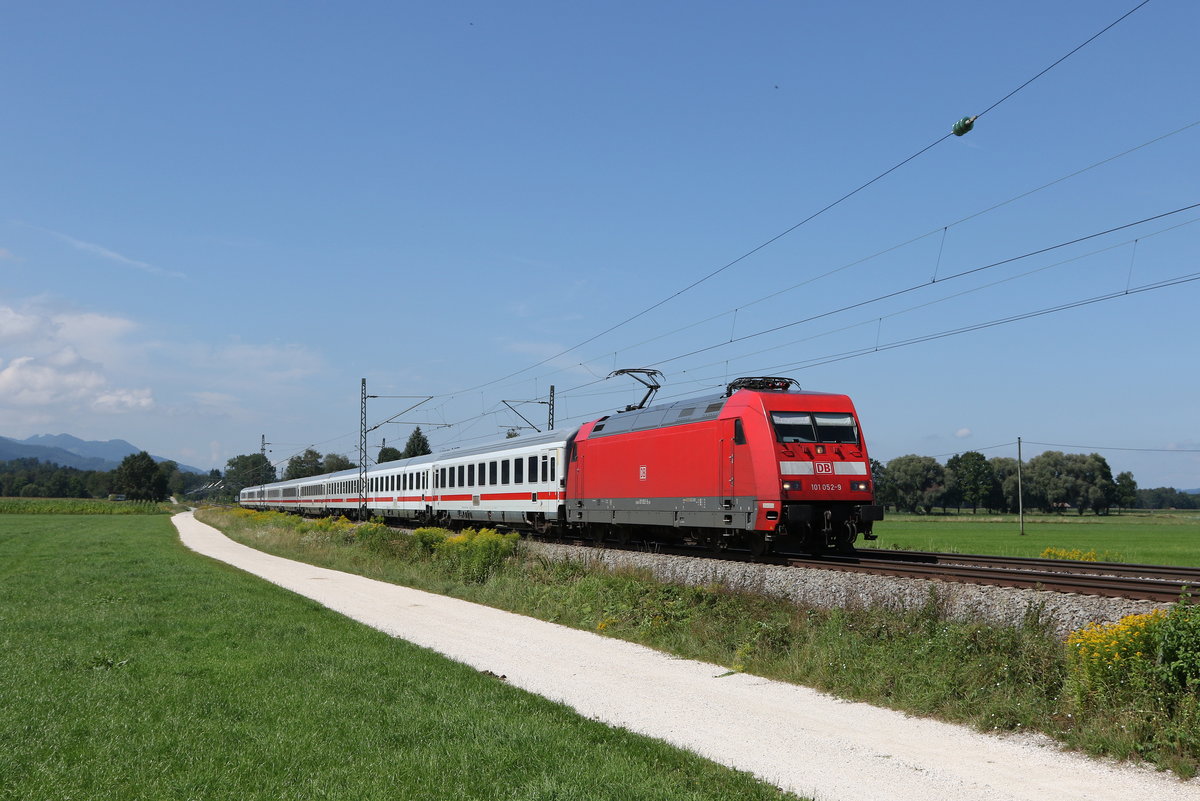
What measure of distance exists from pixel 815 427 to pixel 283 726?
1240 cm

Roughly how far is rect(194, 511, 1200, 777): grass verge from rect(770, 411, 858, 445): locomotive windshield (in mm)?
3950

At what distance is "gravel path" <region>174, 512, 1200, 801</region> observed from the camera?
740 centimetres

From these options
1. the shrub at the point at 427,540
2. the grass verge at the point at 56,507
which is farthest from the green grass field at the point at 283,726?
the grass verge at the point at 56,507

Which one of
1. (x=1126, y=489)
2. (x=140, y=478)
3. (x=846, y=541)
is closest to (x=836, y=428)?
(x=846, y=541)

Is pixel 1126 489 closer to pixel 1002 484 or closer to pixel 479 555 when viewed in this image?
pixel 1002 484

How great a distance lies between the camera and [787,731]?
9.17 meters

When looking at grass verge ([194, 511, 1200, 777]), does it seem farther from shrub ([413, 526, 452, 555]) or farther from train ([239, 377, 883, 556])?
shrub ([413, 526, 452, 555])

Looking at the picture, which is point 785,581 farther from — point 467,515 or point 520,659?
point 467,515

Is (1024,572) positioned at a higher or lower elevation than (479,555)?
higher

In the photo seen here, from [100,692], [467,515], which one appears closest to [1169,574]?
[100,692]

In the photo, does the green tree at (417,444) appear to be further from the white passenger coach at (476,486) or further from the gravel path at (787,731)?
the gravel path at (787,731)

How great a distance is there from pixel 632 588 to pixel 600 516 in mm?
8352

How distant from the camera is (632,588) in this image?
16969 millimetres

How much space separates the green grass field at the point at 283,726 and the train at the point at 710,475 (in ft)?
25.1
